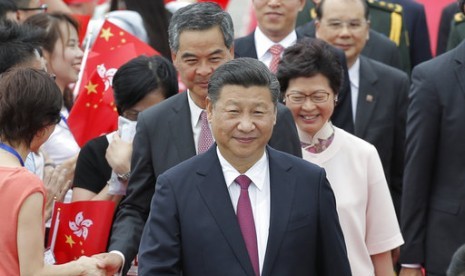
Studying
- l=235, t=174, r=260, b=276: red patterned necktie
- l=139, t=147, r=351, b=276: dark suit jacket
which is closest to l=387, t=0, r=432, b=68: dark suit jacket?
l=139, t=147, r=351, b=276: dark suit jacket

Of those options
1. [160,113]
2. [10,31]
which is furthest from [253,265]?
[10,31]

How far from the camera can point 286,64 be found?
7.86 metres

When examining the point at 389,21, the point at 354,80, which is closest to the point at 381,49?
the point at 389,21

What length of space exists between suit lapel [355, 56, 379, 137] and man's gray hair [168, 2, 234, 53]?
213cm

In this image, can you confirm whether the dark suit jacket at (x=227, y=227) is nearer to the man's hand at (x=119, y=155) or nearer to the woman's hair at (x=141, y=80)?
the man's hand at (x=119, y=155)

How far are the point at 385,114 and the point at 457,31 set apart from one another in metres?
1.85

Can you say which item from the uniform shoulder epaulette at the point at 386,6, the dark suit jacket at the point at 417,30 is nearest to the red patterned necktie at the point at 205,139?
the uniform shoulder epaulette at the point at 386,6

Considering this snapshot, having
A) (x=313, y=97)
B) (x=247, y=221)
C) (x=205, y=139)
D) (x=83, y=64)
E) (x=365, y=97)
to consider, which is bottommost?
(x=365, y=97)

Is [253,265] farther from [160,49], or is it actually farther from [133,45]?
[160,49]

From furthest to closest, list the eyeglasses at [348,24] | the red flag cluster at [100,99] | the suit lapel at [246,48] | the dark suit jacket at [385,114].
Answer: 1. the eyeglasses at [348,24]
2. the suit lapel at [246,48]
3. the dark suit jacket at [385,114]
4. the red flag cluster at [100,99]

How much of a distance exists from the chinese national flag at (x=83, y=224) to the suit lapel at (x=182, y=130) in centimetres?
52

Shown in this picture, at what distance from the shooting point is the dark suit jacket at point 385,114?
921 cm

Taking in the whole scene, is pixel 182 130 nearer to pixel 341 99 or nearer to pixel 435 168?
Answer: pixel 435 168

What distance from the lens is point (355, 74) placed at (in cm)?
952
